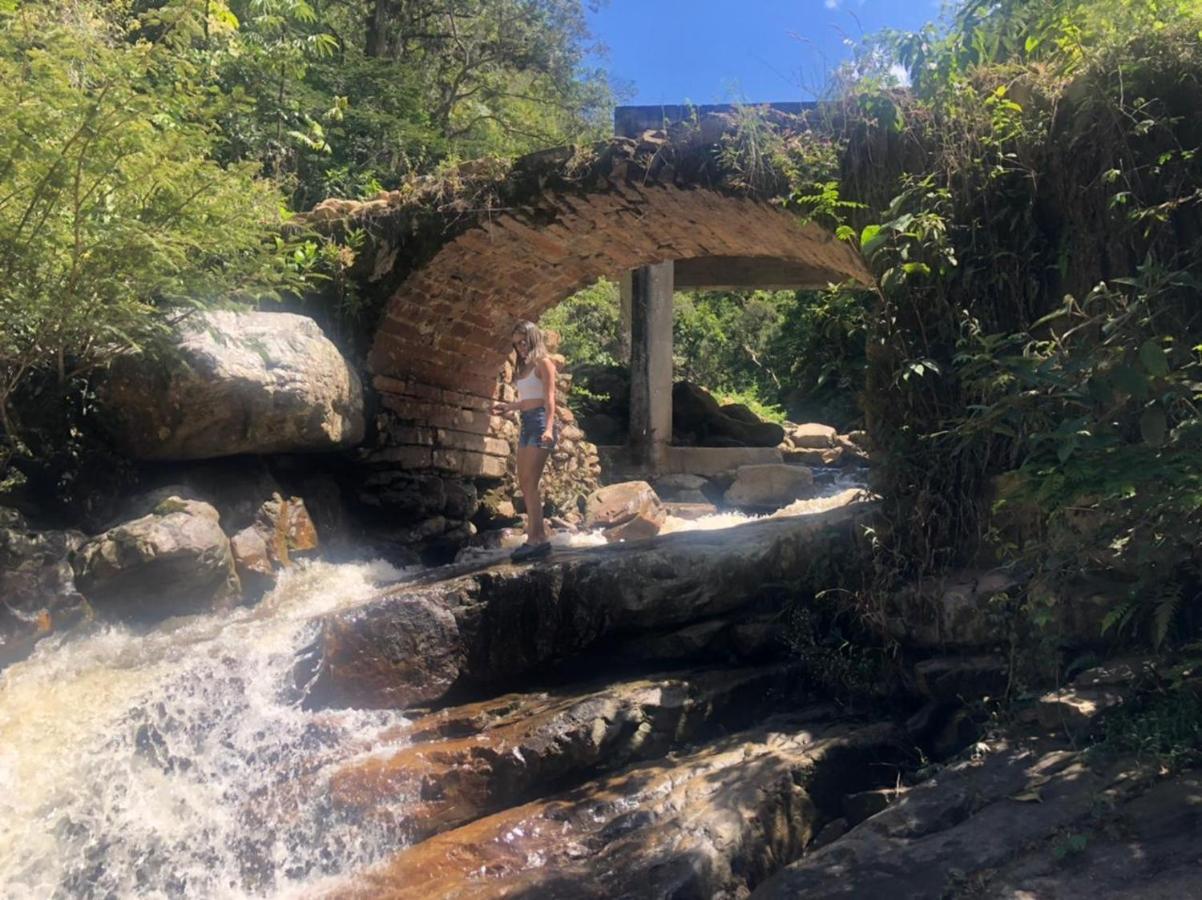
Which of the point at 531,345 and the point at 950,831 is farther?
the point at 531,345

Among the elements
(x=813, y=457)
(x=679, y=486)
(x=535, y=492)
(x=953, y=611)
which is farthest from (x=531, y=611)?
(x=813, y=457)

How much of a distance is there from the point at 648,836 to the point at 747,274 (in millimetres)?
11452

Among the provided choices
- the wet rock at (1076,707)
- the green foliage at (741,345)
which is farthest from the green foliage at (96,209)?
the green foliage at (741,345)

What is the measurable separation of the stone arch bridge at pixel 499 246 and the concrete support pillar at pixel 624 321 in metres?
6.88

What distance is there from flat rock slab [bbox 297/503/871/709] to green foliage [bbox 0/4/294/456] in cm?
222

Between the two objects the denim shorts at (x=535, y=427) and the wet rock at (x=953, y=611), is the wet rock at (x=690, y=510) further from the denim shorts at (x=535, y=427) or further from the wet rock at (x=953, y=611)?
the wet rock at (x=953, y=611)

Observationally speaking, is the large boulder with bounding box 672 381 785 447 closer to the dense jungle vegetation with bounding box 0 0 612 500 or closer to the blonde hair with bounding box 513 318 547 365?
the dense jungle vegetation with bounding box 0 0 612 500

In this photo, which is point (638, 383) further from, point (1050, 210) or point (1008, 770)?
point (1008, 770)

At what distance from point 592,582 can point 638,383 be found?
8669 millimetres

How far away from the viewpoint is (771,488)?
11.2 meters

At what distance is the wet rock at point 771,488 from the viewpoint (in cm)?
1114

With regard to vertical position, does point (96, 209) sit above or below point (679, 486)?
above

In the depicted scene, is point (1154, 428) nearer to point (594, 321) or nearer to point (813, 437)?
point (813, 437)

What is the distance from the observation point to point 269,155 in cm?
1021
